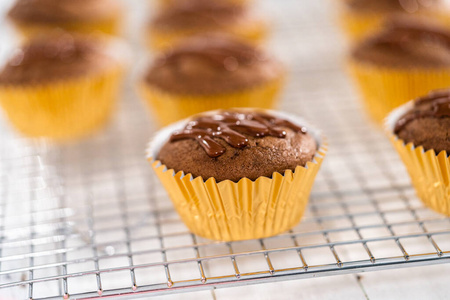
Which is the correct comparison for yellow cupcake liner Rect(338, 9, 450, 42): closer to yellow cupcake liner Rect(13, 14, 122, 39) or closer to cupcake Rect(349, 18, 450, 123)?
cupcake Rect(349, 18, 450, 123)

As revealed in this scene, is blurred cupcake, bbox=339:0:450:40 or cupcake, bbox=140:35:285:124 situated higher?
blurred cupcake, bbox=339:0:450:40

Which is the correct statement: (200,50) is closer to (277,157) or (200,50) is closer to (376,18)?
(277,157)

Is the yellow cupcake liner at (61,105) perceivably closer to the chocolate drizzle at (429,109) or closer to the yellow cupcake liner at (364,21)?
the chocolate drizzle at (429,109)

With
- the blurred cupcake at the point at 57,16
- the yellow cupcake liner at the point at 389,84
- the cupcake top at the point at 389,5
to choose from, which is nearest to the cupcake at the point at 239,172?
the yellow cupcake liner at the point at 389,84

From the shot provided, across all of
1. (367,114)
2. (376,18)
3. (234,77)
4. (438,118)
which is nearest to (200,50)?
(234,77)

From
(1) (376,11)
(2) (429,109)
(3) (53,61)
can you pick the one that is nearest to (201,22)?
(3) (53,61)

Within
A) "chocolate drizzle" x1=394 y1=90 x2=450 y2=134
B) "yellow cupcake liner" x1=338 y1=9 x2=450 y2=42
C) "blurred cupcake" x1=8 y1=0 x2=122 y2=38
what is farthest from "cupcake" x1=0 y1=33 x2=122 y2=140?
"yellow cupcake liner" x1=338 y1=9 x2=450 y2=42

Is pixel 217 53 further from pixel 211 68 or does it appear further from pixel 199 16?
pixel 199 16
